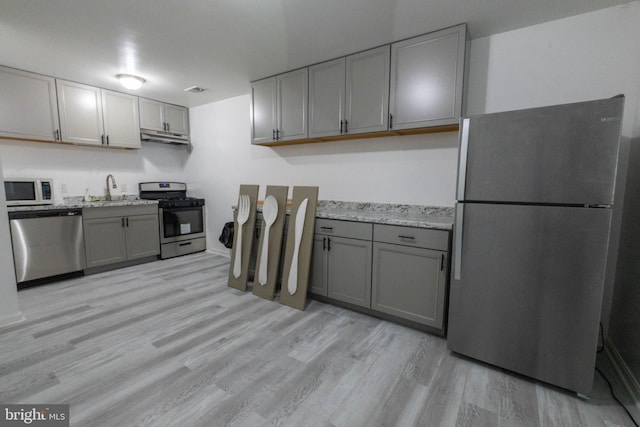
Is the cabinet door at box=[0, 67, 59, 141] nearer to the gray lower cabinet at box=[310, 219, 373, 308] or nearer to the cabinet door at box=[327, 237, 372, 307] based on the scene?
the gray lower cabinet at box=[310, 219, 373, 308]

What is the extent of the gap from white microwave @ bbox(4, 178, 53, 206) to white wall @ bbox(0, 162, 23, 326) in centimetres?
107

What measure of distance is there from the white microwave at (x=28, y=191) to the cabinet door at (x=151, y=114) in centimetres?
139

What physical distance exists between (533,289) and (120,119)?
16.0 ft

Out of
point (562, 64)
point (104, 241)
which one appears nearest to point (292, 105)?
point (562, 64)

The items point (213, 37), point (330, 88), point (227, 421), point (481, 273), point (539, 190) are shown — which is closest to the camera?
point (227, 421)

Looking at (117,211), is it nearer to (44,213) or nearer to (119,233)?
(119,233)

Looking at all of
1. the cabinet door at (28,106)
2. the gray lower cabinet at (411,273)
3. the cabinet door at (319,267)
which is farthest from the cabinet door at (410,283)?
the cabinet door at (28,106)

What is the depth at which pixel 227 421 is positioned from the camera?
4.65 ft

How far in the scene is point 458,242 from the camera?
1.82 m

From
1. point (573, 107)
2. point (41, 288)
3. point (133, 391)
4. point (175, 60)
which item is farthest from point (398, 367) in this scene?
point (41, 288)

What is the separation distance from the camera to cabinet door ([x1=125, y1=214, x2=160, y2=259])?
3857mm

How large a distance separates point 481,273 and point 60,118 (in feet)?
15.1

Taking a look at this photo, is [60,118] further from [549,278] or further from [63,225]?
[549,278]

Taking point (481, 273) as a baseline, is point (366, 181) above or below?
above
